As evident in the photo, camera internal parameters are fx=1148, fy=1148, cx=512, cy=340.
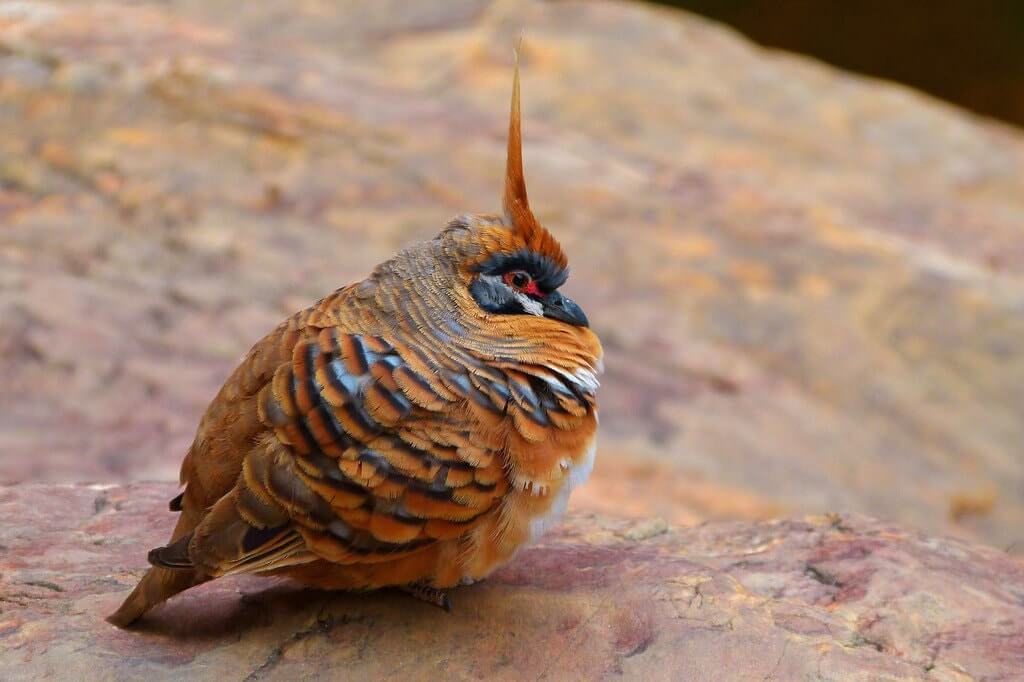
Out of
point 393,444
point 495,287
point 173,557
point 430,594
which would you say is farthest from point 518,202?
point 173,557

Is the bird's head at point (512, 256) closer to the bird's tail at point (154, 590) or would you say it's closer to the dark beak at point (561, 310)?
the dark beak at point (561, 310)

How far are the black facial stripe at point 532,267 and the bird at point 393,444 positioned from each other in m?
0.01

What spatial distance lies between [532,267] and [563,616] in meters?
1.04

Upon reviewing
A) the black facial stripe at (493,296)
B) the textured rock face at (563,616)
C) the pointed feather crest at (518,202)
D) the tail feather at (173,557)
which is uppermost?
the pointed feather crest at (518,202)

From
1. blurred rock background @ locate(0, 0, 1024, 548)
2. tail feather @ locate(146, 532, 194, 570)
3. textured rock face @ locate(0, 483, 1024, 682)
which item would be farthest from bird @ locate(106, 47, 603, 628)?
blurred rock background @ locate(0, 0, 1024, 548)

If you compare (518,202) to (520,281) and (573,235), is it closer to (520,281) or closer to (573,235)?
(520,281)

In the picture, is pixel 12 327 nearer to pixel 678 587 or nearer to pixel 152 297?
pixel 152 297

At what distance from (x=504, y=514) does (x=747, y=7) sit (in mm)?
12431

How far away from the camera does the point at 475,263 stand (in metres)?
3.42

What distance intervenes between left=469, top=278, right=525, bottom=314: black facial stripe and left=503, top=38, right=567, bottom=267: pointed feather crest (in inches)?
6.4

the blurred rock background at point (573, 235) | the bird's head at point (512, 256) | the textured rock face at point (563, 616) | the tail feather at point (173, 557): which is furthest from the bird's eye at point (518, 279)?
the blurred rock background at point (573, 235)

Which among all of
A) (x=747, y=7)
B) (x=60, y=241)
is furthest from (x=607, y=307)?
(x=747, y=7)

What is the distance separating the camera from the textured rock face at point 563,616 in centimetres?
303

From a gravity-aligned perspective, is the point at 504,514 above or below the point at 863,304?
above
